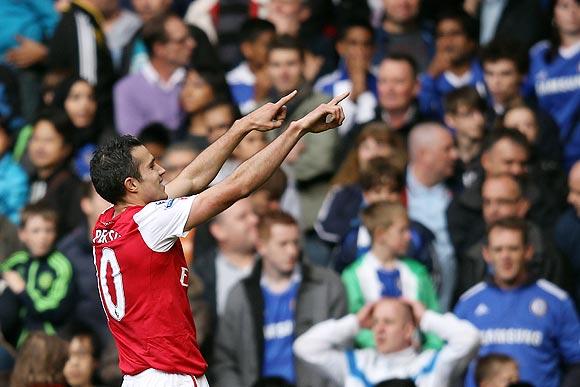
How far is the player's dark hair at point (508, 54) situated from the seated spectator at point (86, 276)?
3.41 meters

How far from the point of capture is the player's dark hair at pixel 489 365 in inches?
422

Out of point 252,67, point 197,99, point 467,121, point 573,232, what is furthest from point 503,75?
point 197,99

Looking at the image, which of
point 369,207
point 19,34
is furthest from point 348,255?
point 19,34

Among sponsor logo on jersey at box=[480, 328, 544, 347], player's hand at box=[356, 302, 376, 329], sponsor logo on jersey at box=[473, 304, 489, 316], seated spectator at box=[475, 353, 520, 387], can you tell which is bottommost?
seated spectator at box=[475, 353, 520, 387]

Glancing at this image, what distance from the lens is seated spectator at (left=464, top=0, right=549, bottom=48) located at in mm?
14617

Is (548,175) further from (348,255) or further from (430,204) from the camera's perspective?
(348,255)

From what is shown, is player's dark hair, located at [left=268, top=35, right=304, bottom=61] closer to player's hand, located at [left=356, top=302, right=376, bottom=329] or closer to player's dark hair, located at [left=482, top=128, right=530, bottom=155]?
player's dark hair, located at [left=482, top=128, right=530, bottom=155]

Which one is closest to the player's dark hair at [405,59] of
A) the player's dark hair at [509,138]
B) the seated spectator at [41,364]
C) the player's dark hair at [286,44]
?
the player's dark hair at [286,44]

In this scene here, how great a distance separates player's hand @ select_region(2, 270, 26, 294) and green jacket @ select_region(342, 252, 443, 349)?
244 cm

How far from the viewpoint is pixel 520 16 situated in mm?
14711

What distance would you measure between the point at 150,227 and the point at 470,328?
3.32m

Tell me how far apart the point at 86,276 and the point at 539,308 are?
3376 mm

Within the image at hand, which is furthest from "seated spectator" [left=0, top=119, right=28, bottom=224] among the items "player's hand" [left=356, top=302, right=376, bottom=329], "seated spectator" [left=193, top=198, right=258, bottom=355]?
"player's hand" [left=356, top=302, right=376, bottom=329]

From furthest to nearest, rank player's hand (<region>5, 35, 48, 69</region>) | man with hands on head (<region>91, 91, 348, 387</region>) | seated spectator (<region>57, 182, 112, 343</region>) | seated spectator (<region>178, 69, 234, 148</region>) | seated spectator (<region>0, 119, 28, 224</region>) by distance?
player's hand (<region>5, 35, 48, 69</region>), seated spectator (<region>0, 119, 28, 224</region>), seated spectator (<region>178, 69, 234, 148</region>), seated spectator (<region>57, 182, 112, 343</region>), man with hands on head (<region>91, 91, 348, 387</region>)
